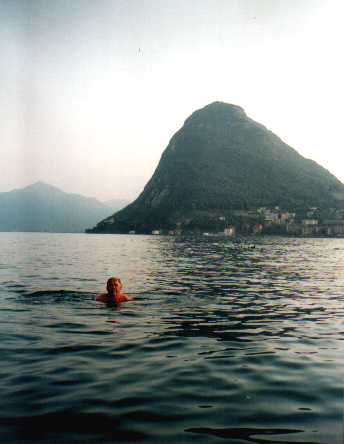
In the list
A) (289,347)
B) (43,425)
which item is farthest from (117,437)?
(289,347)

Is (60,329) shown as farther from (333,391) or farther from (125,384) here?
(333,391)

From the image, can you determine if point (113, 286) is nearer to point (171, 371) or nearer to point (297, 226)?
point (171, 371)

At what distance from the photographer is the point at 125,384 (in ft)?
27.0

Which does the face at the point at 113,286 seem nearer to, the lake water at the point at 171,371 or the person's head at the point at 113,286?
the person's head at the point at 113,286

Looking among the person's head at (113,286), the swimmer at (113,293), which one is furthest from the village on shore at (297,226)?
the person's head at (113,286)

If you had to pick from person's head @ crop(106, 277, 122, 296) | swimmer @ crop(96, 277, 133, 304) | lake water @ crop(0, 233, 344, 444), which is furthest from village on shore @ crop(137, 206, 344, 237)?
lake water @ crop(0, 233, 344, 444)

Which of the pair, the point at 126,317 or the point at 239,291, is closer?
the point at 126,317

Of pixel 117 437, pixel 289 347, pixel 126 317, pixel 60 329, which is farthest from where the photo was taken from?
pixel 126 317

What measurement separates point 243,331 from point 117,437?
7.69 metres

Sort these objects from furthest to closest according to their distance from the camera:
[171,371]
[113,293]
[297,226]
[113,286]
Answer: [297,226] < [113,293] < [113,286] < [171,371]

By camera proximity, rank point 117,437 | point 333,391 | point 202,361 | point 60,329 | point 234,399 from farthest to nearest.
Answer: point 60,329 → point 202,361 → point 333,391 → point 234,399 → point 117,437

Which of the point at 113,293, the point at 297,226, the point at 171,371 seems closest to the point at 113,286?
the point at 113,293

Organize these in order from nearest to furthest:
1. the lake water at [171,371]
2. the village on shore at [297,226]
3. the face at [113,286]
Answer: the lake water at [171,371] → the face at [113,286] → the village on shore at [297,226]

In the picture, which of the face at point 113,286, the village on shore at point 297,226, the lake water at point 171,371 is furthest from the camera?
the village on shore at point 297,226
